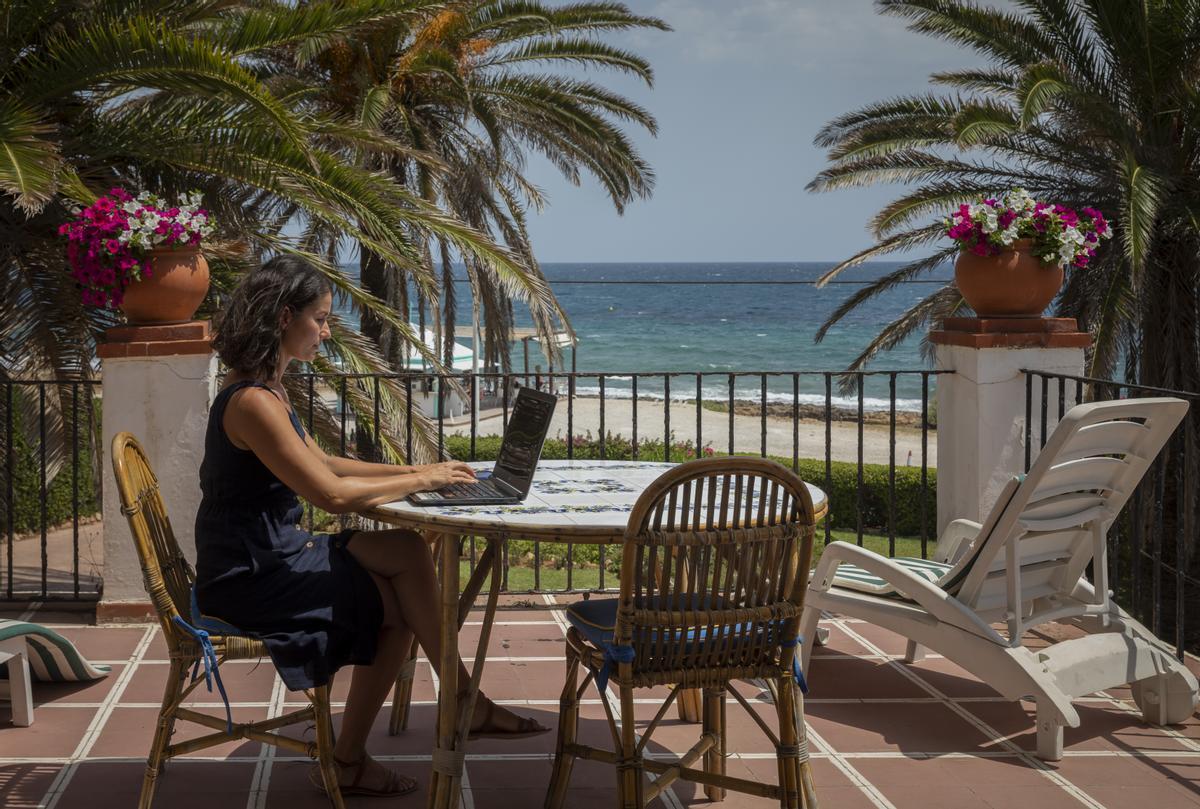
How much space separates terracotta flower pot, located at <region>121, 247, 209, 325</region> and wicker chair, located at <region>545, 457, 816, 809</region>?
2.88 meters

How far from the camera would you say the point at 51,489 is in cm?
1030

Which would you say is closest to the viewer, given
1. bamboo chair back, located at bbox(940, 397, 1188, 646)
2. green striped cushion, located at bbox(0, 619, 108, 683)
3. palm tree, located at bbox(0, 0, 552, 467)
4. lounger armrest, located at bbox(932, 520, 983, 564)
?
bamboo chair back, located at bbox(940, 397, 1188, 646)

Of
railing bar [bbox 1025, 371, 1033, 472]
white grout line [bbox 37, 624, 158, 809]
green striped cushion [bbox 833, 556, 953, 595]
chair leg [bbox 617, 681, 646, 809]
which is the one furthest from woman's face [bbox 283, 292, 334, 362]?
railing bar [bbox 1025, 371, 1033, 472]

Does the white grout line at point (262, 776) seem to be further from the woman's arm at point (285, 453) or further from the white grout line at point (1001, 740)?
the white grout line at point (1001, 740)

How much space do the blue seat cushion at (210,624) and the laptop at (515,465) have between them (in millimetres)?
530

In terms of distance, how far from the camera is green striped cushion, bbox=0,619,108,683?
374 centimetres

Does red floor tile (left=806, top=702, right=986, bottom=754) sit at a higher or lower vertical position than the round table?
lower

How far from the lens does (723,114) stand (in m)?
71.9

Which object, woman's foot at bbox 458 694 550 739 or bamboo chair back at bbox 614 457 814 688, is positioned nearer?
bamboo chair back at bbox 614 457 814 688

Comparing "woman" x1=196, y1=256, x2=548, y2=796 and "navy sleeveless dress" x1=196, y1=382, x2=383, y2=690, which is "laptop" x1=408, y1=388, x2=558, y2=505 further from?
"navy sleeveless dress" x1=196, y1=382, x2=383, y2=690

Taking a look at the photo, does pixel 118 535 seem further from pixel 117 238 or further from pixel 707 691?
pixel 707 691

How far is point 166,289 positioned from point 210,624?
2378mm

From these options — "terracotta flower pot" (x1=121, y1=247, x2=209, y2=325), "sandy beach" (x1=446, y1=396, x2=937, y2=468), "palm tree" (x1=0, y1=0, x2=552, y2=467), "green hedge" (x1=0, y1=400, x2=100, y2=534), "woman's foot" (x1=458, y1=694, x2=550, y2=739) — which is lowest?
"sandy beach" (x1=446, y1=396, x2=937, y2=468)

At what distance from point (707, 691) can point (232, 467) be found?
133 cm
